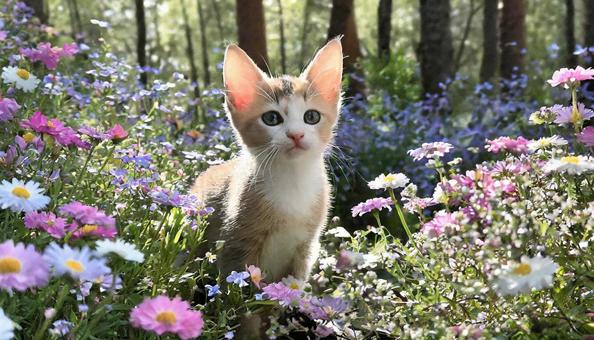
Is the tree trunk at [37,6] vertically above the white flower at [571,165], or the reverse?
the tree trunk at [37,6]

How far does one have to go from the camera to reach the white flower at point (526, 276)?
6.42ft

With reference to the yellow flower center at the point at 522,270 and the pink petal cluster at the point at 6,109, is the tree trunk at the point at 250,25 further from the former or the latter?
the yellow flower center at the point at 522,270

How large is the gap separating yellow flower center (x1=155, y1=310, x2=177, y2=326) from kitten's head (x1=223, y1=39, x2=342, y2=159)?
179cm

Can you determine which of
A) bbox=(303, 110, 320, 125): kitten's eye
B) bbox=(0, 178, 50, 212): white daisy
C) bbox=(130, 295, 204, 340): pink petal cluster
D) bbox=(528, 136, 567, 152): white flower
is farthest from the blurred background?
bbox=(130, 295, 204, 340): pink petal cluster

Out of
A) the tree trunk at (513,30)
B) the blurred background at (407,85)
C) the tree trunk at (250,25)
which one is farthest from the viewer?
the tree trunk at (513,30)

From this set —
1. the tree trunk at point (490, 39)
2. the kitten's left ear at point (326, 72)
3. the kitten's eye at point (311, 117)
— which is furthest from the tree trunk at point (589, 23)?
the tree trunk at point (490, 39)

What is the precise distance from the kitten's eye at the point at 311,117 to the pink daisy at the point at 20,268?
213 cm

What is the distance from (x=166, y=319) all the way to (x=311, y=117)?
2.08 metres

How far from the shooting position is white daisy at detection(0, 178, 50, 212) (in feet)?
6.55

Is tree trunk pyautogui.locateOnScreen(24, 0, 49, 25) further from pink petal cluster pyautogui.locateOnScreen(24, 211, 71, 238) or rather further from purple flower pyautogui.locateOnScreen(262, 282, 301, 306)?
purple flower pyautogui.locateOnScreen(262, 282, 301, 306)

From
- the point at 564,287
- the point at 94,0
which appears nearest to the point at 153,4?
the point at 94,0

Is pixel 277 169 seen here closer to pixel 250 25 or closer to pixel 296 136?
pixel 296 136

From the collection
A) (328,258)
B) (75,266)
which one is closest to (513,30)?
A: (328,258)

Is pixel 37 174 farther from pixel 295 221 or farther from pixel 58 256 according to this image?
pixel 58 256
